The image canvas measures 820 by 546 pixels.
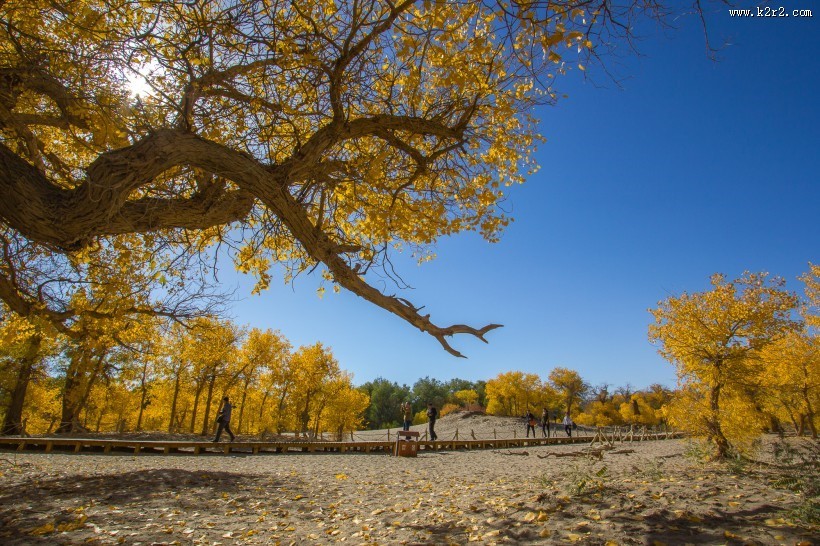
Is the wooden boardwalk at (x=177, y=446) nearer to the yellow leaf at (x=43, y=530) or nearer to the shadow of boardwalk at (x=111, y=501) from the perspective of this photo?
the shadow of boardwalk at (x=111, y=501)

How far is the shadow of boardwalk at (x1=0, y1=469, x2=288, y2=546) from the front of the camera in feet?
12.0

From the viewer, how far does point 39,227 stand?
3.53m

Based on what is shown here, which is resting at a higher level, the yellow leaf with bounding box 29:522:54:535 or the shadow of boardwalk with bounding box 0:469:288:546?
the yellow leaf with bounding box 29:522:54:535

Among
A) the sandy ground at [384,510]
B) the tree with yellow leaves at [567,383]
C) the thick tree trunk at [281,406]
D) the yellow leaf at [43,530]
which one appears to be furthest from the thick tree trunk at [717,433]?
the tree with yellow leaves at [567,383]

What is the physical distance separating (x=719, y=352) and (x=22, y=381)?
83.7 feet

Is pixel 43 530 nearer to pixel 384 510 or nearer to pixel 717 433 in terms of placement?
pixel 384 510

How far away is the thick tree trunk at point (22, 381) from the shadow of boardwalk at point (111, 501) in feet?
48.7

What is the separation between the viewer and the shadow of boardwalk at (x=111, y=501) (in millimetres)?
3670

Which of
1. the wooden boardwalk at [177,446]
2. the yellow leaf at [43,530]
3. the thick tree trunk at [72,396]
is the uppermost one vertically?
the thick tree trunk at [72,396]

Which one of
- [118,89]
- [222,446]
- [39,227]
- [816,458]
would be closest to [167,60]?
[118,89]

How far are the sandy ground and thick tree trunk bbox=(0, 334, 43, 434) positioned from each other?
1347cm

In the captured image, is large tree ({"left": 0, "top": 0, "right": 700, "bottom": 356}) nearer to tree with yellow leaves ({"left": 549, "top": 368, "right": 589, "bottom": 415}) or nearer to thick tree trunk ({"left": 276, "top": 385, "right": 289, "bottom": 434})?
thick tree trunk ({"left": 276, "top": 385, "right": 289, "bottom": 434})

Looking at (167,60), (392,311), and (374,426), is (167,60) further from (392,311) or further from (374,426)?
(374,426)

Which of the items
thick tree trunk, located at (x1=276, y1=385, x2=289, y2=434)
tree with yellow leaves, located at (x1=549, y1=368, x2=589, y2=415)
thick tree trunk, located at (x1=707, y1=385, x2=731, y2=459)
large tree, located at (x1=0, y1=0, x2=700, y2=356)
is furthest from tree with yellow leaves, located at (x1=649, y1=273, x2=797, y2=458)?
tree with yellow leaves, located at (x1=549, y1=368, x2=589, y2=415)
